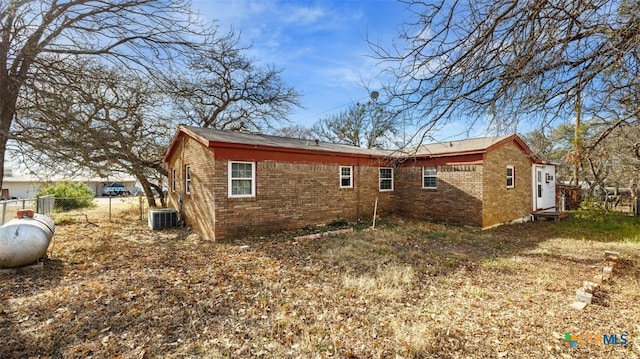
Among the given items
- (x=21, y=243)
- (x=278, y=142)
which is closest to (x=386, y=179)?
(x=278, y=142)

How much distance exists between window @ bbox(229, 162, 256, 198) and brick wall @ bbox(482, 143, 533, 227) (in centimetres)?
876

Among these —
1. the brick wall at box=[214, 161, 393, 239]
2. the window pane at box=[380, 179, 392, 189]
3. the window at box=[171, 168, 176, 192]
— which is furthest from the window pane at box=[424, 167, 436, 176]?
the window at box=[171, 168, 176, 192]

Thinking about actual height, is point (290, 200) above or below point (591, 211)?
above

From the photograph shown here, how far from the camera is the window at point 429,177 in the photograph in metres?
12.4

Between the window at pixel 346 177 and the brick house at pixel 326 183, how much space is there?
0.14 ft

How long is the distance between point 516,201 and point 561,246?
16.9ft

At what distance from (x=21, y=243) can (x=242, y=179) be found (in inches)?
198

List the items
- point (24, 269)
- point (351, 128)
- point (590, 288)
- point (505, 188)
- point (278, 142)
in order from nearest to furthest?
point (590, 288) → point (24, 269) → point (278, 142) → point (505, 188) → point (351, 128)

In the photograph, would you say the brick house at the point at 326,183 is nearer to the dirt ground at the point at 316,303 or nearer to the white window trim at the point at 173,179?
the white window trim at the point at 173,179

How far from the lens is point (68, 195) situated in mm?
18125

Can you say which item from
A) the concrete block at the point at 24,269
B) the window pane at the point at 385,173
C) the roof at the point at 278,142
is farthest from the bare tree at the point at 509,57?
the window pane at the point at 385,173

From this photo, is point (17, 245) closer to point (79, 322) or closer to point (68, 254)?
point (68, 254)

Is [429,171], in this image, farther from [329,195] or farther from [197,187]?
[197,187]

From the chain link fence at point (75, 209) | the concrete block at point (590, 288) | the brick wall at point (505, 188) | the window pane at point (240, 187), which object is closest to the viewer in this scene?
the concrete block at point (590, 288)
